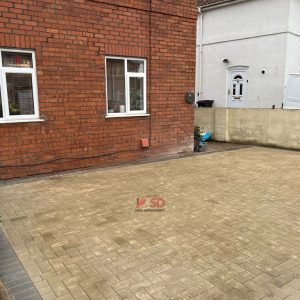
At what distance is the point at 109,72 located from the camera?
773 cm

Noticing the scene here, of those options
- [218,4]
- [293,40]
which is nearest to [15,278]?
[293,40]

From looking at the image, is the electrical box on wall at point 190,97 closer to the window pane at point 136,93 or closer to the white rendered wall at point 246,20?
the window pane at point 136,93

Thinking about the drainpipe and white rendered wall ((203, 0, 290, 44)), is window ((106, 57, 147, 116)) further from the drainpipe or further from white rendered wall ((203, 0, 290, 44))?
the drainpipe

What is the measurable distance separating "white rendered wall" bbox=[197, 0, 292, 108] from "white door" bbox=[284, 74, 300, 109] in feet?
8.34

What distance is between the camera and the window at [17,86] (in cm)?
630

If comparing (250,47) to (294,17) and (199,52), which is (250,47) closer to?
(294,17)

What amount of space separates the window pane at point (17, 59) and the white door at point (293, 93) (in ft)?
31.6

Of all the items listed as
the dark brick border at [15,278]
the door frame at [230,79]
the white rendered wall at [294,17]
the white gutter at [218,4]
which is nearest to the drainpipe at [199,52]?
the white gutter at [218,4]

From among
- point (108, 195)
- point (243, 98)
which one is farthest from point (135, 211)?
point (243, 98)

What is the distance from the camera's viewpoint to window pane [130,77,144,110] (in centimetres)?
820

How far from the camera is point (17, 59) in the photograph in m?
6.41

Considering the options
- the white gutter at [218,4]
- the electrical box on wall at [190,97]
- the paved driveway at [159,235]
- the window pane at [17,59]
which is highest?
the white gutter at [218,4]

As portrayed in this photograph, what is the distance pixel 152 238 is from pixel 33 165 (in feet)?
13.0

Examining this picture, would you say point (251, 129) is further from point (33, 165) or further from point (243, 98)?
point (33, 165)
